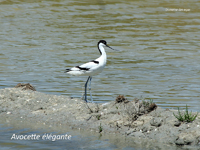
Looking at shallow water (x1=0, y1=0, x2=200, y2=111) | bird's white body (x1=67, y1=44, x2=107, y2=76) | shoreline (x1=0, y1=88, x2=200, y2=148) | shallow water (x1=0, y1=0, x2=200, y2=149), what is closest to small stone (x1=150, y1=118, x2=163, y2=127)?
shoreline (x1=0, y1=88, x2=200, y2=148)

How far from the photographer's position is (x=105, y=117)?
895 centimetres

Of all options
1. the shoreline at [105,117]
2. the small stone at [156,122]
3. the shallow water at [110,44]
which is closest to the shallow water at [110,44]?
the shallow water at [110,44]

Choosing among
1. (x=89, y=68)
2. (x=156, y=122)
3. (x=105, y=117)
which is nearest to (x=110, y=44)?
(x=89, y=68)

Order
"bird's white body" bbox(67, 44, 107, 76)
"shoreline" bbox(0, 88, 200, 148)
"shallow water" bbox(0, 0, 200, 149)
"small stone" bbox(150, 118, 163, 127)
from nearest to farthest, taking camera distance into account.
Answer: "shoreline" bbox(0, 88, 200, 148), "small stone" bbox(150, 118, 163, 127), "bird's white body" bbox(67, 44, 107, 76), "shallow water" bbox(0, 0, 200, 149)

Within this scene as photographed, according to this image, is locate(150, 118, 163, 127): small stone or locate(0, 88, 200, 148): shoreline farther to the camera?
locate(150, 118, 163, 127): small stone

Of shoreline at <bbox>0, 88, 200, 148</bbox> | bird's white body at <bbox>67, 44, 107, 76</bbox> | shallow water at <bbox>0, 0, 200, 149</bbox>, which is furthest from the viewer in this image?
shallow water at <bbox>0, 0, 200, 149</bbox>

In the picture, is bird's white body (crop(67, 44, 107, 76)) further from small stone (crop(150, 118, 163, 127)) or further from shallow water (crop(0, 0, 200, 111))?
small stone (crop(150, 118, 163, 127))

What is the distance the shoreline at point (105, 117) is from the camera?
26.1ft

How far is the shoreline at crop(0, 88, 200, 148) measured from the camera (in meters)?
7.96

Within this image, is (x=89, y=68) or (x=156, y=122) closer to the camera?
(x=156, y=122)

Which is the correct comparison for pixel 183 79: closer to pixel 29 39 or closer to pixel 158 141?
pixel 158 141

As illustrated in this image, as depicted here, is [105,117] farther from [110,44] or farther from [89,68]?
[110,44]

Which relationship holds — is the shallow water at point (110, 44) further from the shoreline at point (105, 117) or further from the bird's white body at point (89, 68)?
the shoreline at point (105, 117)

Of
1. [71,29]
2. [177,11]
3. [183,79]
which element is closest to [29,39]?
[71,29]
